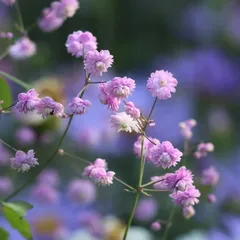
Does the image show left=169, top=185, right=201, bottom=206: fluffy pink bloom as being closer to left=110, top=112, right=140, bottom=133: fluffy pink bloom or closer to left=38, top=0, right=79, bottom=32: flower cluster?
left=110, top=112, right=140, bottom=133: fluffy pink bloom

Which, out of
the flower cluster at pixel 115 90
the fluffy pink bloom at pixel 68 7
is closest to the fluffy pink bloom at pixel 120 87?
the flower cluster at pixel 115 90

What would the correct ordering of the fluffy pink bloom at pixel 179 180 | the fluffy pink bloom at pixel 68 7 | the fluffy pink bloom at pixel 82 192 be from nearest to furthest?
the fluffy pink bloom at pixel 179 180
the fluffy pink bloom at pixel 68 7
the fluffy pink bloom at pixel 82 192

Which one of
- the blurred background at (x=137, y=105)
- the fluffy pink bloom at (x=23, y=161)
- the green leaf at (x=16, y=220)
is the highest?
the blurred background at (x=137, y=105)

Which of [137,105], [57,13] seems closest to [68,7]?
[57,13]

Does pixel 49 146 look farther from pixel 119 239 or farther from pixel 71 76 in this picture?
pixel 71 76

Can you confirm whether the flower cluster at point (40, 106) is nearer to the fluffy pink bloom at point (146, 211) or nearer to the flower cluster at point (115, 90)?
the flower cluster at point (115, 90)

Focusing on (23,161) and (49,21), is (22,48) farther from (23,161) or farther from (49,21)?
(23,161)

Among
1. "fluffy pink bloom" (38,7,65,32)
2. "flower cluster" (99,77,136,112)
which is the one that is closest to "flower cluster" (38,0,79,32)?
"fluffy pink bloom" (38,7,65,32)
